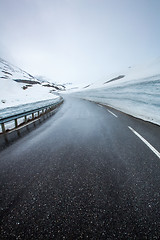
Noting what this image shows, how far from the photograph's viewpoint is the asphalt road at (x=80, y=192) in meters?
1.33

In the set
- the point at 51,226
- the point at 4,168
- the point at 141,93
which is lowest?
the point at 4,168

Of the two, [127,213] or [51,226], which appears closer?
[51,226]

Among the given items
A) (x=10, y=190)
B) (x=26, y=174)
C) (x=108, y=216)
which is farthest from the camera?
(x=26, y=174)

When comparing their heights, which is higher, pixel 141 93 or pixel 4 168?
pixel 141 93

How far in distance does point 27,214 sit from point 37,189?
0.43 metres

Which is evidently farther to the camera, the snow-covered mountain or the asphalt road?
the snow-covered mountain

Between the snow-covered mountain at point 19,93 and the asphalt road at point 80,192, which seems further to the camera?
the snow-covered mountain at point 19,93

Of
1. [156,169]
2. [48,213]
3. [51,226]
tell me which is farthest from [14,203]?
[156,169]

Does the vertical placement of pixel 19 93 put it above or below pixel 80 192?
above

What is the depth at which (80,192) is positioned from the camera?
6.10ft

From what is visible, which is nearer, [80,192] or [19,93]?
[80,192]

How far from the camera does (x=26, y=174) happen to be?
7.58ft

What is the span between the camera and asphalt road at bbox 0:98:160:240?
52.2 inches

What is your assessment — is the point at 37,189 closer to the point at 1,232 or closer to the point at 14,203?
the point at 14,203
